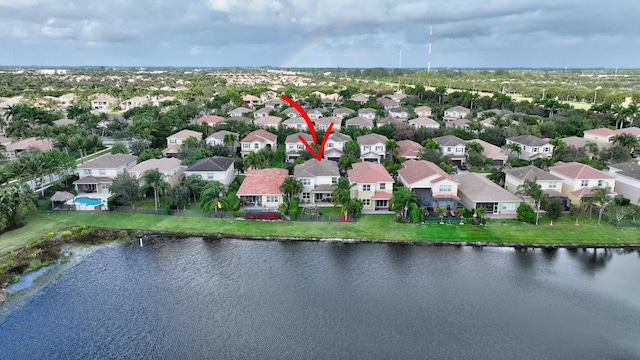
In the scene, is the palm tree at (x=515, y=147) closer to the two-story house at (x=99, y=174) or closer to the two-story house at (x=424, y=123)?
the two-story house at (x=424, y=123)

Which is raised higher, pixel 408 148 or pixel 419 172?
pixel 408 148

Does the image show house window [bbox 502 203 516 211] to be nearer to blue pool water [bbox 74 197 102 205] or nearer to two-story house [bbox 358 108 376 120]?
blue pool water [bbox 74 197 102 205]

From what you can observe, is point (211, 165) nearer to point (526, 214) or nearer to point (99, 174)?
point (99, 174)

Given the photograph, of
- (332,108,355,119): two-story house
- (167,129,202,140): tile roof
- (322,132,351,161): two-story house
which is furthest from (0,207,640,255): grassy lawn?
(332,108,355,119): two-story house

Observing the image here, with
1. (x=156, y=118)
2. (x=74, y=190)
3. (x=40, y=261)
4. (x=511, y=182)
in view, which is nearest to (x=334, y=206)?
(x=511, y=182)

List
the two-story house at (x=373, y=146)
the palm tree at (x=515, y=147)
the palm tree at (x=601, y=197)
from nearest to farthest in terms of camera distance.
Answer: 1. the palm tree at (x=601, y=197)
2. the palm tree at (x=515, y=147)
3. the two-story house at (x=373, y=146)

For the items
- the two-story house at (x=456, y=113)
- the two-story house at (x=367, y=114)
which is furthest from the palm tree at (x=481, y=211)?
the two-story house at (x=456, y=113)

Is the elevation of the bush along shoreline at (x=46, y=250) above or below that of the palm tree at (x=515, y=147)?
below

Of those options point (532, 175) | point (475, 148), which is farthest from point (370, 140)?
point (532, 175)
